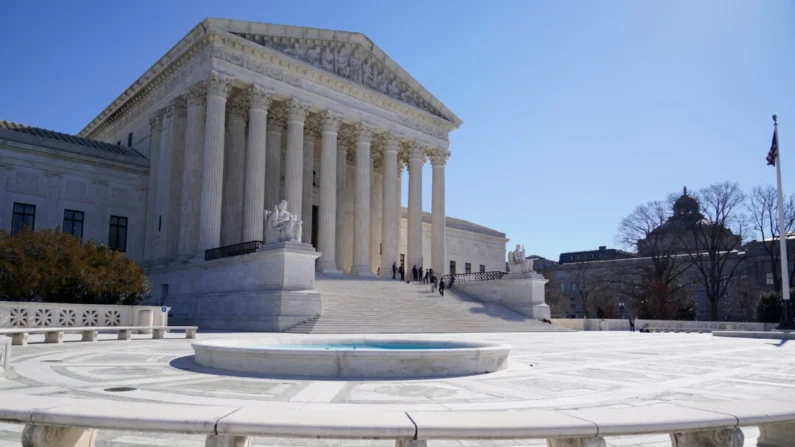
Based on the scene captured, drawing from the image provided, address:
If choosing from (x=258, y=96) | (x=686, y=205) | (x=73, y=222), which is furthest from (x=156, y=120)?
(x=686, y=205)

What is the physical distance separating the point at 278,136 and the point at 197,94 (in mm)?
8011

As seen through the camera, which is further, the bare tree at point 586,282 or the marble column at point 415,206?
the bare tree at point 586,282

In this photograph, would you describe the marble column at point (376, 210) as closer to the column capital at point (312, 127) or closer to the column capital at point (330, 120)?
the column capital at point (312, 127)

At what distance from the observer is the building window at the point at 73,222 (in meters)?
39.6

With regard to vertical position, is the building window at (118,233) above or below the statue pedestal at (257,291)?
above

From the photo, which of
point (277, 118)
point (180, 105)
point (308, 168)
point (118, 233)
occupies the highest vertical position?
point (277, 118)

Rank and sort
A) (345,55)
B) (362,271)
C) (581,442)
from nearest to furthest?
1. (581,442)
2. (362,271)
3. (345,55)

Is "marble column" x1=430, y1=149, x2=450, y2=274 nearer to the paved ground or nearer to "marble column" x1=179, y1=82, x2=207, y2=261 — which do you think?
"marble column" x1=179, y1=82, x2=207, y2=261

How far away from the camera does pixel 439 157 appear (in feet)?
167

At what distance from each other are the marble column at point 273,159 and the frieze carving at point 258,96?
14.9ft

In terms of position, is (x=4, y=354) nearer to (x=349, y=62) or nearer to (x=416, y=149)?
(x=349, y=62)

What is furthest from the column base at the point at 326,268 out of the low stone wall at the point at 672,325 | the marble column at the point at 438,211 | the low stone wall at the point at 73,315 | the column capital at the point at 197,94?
the low stone wall at the point at 672,325

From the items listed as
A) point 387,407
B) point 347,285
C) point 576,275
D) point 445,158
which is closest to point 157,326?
point 347,285

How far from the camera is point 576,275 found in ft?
292
